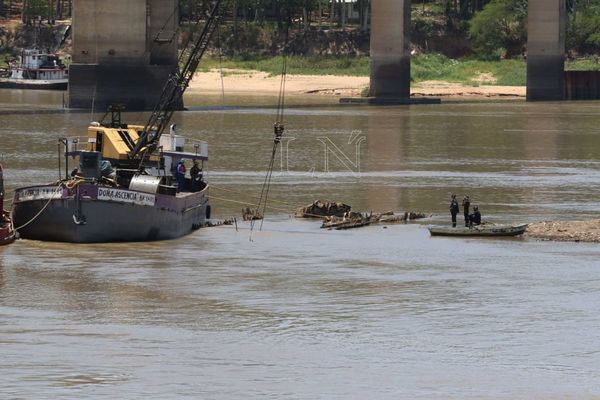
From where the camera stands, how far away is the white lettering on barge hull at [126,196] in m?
44.5

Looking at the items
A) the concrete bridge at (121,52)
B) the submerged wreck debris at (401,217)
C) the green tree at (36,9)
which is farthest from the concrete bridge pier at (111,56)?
the green tree at (36,9)

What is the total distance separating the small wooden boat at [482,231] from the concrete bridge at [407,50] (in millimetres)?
84665

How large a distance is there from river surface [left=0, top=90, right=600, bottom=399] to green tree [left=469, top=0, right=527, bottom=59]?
100 m

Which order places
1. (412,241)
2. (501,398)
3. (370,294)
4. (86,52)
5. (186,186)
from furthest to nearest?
(86,52)
(186,186)
(412,241)
(370,294)
(501,398)

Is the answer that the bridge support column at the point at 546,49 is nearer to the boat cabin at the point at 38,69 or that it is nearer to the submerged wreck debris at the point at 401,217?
the boat cabin at the point at 38,69

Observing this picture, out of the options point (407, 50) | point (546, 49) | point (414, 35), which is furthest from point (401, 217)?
point (414, 35)

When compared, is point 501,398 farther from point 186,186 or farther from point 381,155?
point 381,155

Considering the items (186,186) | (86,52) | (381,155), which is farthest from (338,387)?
(86,52)

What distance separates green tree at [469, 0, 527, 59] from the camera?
549 feet

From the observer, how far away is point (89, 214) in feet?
147

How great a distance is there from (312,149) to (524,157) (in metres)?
10.0

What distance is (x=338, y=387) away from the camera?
29.4 metres

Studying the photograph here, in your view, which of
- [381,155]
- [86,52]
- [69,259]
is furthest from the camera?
[86,52]

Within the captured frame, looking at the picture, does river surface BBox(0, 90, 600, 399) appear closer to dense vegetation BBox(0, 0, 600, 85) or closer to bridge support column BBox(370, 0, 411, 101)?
bridge support column BBox(370, 0, 411, 101)
